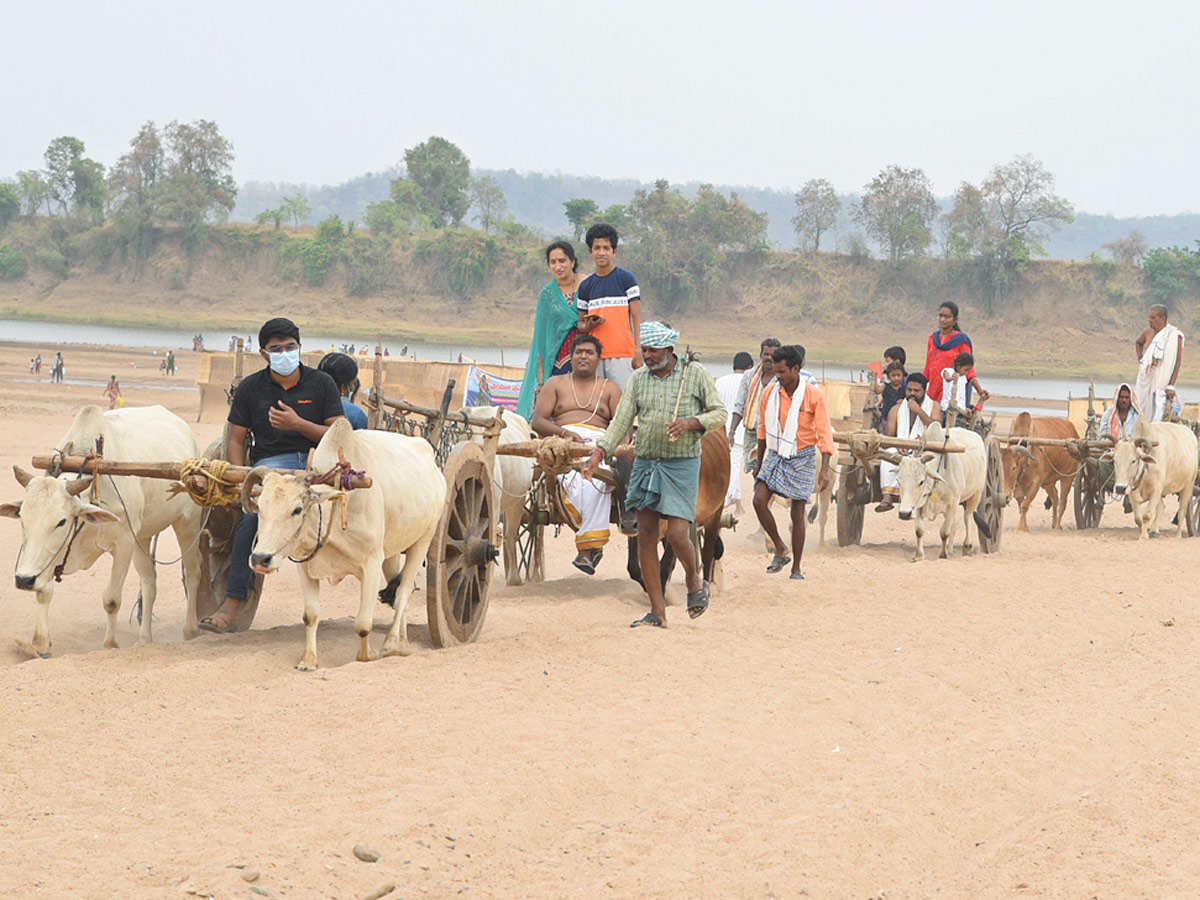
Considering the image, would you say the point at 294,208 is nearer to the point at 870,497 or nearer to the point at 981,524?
the point at 870,497

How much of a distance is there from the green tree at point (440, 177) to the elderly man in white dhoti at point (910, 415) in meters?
74.0

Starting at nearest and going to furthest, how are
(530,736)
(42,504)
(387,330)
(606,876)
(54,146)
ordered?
(606,876) < (530,736) < (42,504) < (387,330) < (54,146)

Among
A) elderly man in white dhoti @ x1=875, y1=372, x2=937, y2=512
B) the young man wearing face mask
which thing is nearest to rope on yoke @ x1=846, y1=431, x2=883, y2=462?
elderly man in white dhoti @ x1=875, y1=372, x2=937, y2=512

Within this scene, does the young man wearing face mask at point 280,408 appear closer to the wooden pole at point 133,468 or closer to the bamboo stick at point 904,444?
the wooden pole at point 133,468

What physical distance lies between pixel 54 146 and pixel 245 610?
87.7 m

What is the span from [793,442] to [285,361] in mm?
4596

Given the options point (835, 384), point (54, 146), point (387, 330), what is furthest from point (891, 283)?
point (54, 146)

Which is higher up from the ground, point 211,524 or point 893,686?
point 211,524

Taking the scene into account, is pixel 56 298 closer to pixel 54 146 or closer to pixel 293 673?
pixel 54 146

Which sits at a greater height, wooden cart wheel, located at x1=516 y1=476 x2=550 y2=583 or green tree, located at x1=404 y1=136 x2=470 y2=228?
green tree, located at x1=404 y1=136 x2=470 y2=228

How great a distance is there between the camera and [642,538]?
26.1ft

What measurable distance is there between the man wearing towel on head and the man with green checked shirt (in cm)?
233

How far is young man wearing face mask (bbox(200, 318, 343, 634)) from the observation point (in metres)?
7.01

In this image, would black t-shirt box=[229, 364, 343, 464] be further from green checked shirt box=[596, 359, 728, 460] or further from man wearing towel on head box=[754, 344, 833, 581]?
man wearing towel on head box=[754, 344, 833, 581]
